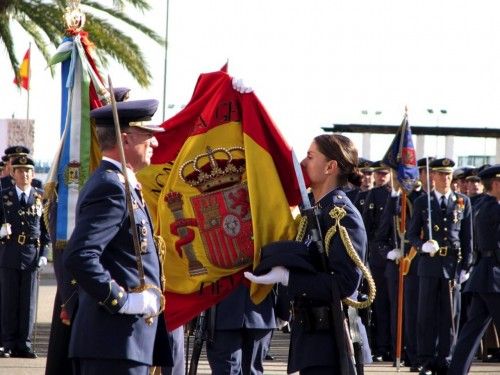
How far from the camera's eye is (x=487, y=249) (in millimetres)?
11430

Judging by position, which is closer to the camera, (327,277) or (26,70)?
(327,277)

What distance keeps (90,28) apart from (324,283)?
538 inches

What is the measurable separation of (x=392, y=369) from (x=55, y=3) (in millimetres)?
8459

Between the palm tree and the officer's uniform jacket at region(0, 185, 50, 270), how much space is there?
523cm

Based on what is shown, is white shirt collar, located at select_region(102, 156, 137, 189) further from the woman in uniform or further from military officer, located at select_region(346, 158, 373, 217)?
military officer, located at select_region(346, 158, 373, 217)

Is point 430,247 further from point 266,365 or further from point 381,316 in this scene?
point 381,316

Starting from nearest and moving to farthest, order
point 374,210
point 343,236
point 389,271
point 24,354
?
1. point 343,236
2. point 24,354
3. point 389,271
4. point 374,210

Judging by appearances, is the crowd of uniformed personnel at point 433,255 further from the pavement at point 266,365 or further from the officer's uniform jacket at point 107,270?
the officer's uniform jacket at point 107,270

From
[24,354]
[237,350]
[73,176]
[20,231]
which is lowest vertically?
[24,354]

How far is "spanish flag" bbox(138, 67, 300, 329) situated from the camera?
312 inches

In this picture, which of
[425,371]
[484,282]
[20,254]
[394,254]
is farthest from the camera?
[20,254]

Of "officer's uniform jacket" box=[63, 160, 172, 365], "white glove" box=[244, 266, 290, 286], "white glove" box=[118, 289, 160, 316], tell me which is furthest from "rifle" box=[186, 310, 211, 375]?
"white glove" box=[118, 289, 160, 316]

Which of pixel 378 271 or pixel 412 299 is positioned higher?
pixel 378 271

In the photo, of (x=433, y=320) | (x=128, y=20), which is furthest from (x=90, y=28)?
(x=433, y=320)
